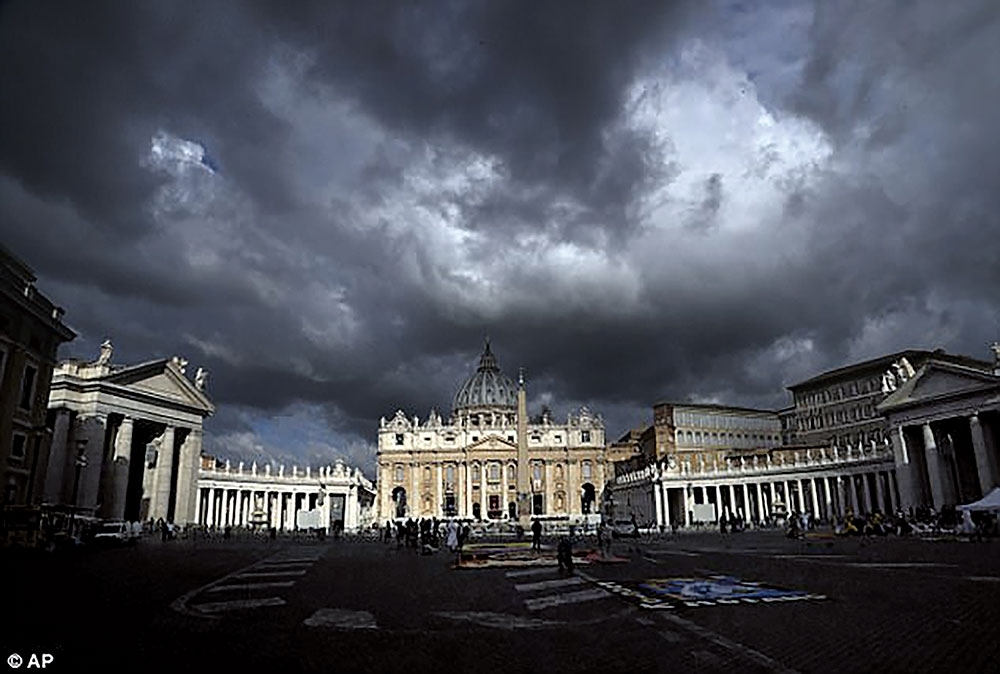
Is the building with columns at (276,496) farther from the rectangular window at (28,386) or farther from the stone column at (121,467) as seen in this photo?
the rectangular window at (28,386)

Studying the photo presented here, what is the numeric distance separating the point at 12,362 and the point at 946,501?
2520 inches

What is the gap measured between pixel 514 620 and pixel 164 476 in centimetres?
5647

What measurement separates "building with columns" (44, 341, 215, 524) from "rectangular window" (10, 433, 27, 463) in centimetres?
1427

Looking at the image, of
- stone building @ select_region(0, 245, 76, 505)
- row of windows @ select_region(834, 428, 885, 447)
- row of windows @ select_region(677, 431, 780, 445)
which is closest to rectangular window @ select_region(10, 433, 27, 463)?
stone building @ select_region(0, 245, 76, 505)

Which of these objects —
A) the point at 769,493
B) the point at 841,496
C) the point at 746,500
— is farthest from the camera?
the point at 746,500

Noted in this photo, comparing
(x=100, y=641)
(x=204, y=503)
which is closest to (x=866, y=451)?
(x=204, y=503)

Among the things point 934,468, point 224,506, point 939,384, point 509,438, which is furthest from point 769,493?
point 224,506

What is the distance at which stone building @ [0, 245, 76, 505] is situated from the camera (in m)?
31.4

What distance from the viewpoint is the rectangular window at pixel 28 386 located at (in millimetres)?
33562

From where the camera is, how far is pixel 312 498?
10494cm

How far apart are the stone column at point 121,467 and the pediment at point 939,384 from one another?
202 feet

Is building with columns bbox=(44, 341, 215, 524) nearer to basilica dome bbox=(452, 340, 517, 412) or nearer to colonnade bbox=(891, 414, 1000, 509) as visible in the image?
colonnade bbox=(891, 414, 1000, 509)

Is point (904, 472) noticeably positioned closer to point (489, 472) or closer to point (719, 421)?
point (719, 421)

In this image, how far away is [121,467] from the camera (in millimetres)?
55156
